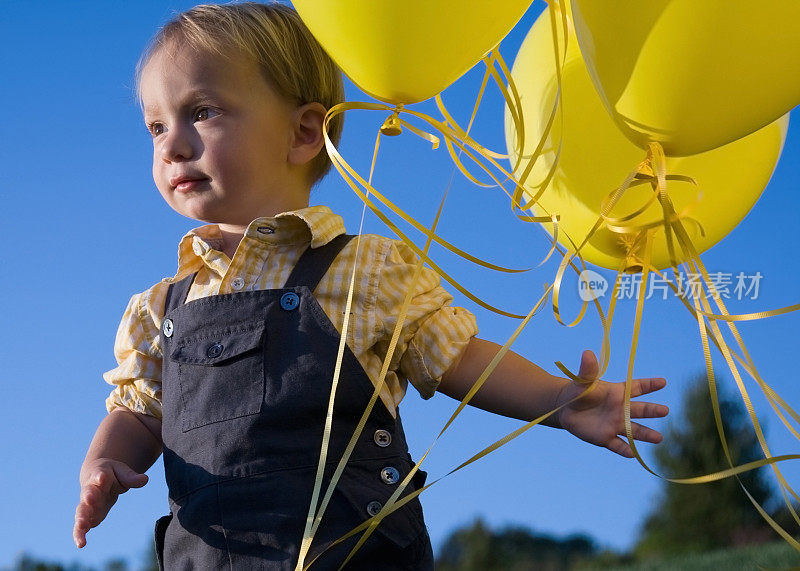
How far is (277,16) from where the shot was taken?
142 cm

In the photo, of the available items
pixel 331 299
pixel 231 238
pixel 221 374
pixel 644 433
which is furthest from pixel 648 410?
pixel 231 238

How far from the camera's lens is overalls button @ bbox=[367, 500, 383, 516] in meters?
1.09

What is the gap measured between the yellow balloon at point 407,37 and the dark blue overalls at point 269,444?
0.26 metres

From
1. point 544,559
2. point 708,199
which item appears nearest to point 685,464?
point 544,559

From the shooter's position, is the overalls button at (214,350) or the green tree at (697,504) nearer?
the overalls button at (214,350)

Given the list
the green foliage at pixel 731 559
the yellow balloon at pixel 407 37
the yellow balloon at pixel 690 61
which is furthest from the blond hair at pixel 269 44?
the green foliage at pixel 731 559

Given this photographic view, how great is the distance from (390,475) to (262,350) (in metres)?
0.21

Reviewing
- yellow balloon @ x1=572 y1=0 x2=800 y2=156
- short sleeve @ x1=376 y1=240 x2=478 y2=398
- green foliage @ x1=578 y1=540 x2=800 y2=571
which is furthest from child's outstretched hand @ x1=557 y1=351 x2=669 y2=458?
green foliage @ x1=578 y1=540 x2=800 y2=571

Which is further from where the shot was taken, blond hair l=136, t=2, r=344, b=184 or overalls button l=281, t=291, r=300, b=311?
blond hair l=136, t=2, r=344, b=184

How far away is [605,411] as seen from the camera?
1.11m

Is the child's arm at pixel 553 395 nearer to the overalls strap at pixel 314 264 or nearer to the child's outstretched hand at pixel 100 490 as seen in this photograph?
the overalls strap at pixel 314 264

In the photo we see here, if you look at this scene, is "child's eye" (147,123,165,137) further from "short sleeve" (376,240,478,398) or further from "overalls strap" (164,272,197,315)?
"short sleeve" (376,240,478,398)

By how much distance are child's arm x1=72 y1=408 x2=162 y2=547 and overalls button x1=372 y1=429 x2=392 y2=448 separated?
11.3 inches

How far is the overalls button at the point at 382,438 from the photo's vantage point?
44.9 inches
